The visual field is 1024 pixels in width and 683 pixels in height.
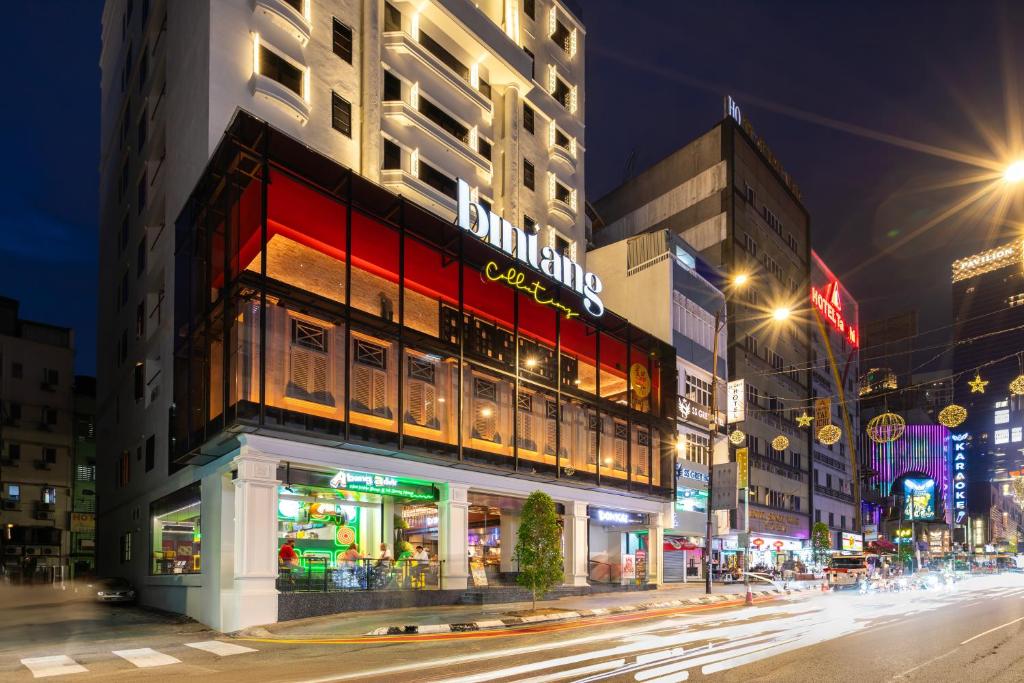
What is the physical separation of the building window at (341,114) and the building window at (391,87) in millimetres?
2095

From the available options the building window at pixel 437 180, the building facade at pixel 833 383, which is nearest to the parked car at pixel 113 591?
the building window at pixel 437 180

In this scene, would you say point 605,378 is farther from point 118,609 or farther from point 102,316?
point 102,316

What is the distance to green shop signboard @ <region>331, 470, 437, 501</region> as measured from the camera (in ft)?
84.2

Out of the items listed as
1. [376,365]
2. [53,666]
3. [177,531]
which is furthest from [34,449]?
[53,666]

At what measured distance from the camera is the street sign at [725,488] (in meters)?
40.4

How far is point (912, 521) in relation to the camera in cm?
13725

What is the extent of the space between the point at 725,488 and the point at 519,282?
53.3 ft

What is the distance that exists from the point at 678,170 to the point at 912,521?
92446 millimetres

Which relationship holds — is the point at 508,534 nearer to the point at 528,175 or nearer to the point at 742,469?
the point at 742,469

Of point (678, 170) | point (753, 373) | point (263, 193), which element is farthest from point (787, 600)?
point (678, 170)

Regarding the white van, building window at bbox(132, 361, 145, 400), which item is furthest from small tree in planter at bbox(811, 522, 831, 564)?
building window at bbox(132, 361, 145, 400)

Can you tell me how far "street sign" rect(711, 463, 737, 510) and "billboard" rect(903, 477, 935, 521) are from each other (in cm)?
11801

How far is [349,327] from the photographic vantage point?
25281 mm

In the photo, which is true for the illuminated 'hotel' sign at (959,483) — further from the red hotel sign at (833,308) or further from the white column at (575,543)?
the white column at (575,543)
